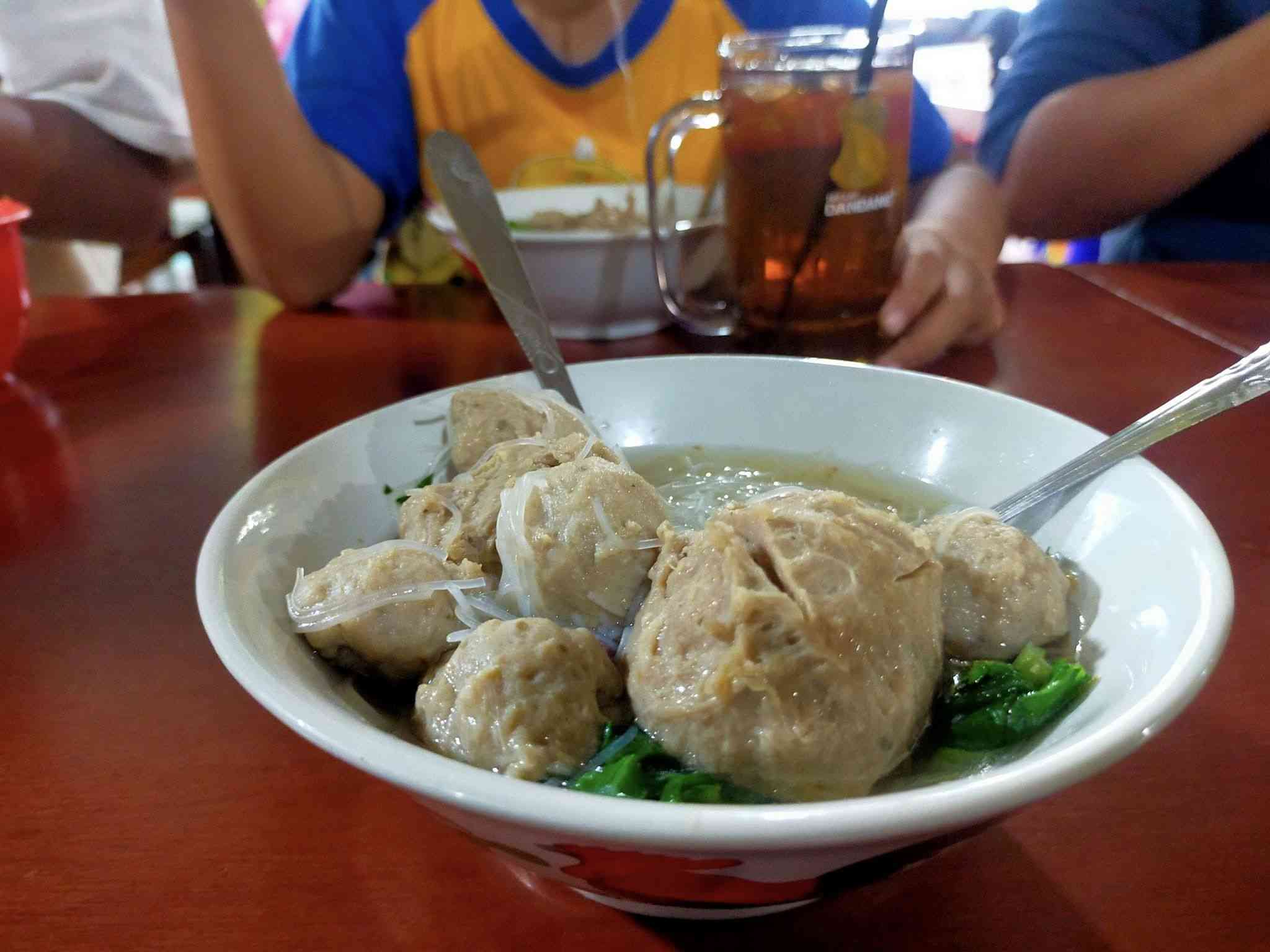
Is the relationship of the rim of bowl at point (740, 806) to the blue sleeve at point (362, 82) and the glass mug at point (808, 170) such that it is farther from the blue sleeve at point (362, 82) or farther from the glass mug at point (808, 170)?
the blue sleeve at point (362, 82)

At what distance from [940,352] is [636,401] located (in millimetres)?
641

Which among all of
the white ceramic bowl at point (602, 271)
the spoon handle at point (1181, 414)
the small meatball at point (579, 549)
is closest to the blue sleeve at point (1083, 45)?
the white ceramic bowl at point (602, 271)

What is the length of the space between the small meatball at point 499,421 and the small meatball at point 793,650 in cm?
26

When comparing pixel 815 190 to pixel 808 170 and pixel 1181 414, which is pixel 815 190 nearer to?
pixel 808 170

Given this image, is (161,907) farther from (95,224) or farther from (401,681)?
(95,224)

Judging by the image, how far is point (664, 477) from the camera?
0.85 m

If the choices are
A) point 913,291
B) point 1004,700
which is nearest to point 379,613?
point 1004,700

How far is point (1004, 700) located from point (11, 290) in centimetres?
149

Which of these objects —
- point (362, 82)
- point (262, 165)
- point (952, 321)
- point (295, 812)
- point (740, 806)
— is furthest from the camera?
point (362, 82)

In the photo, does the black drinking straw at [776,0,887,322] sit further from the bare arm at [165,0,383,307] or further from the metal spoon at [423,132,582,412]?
the bare arm at [165,0,383,307]

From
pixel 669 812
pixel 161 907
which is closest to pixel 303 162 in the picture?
pixel 161 907

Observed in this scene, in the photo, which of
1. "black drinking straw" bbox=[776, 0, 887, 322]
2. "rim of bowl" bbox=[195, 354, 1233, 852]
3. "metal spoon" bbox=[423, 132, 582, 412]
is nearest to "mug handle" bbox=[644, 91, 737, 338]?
"black drinking straw" bbox=[776, 0, 887, 322]

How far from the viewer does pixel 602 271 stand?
1377 millimetres

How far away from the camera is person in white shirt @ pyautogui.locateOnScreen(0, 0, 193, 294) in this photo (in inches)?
79.8
